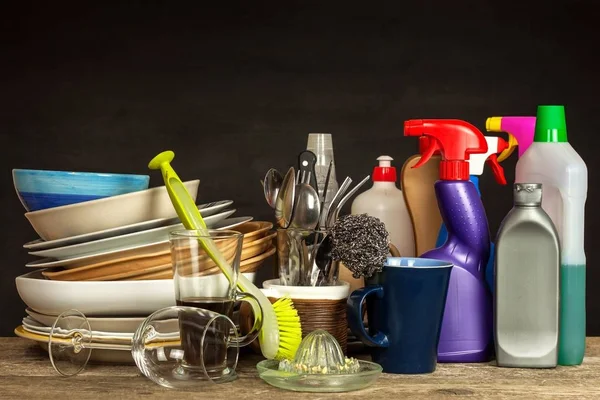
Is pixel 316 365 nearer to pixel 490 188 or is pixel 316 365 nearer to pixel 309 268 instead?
pixel 309 268

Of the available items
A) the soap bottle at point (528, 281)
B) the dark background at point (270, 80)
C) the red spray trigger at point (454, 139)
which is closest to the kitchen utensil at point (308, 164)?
the red spray trigger at point (454, 139)

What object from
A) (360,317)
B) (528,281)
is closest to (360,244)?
(360,317)

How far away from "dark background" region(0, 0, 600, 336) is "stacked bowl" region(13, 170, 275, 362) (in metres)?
0.81

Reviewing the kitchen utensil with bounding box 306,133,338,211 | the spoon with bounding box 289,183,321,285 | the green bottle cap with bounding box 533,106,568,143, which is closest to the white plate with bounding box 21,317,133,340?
the spoon with bounding box 289,183,321,285

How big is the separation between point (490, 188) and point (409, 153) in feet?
0.62

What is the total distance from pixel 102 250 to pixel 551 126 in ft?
1.86

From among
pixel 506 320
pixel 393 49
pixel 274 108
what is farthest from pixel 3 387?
pixel 393 49

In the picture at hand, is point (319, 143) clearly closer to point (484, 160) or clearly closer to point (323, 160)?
point (323, 160)

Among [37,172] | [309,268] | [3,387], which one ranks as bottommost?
[3,387]

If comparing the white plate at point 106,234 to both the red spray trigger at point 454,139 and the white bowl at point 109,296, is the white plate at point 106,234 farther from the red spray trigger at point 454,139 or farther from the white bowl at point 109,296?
the red spray trigger at point 454,139

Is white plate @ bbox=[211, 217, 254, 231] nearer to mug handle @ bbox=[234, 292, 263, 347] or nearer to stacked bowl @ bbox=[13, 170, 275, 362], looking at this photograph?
stacked bowl @ bbox=[13, 170, 275, 362]

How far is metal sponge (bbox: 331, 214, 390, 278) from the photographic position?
1004 millimetres

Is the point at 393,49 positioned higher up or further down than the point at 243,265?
higher up

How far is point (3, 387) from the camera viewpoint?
3.11 feet
